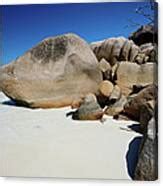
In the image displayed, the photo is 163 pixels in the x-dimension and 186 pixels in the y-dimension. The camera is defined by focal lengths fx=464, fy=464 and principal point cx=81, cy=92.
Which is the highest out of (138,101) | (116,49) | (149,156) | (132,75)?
(116,49)

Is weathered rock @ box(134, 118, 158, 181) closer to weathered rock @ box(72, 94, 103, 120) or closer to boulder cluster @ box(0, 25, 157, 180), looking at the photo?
boulder cluster @ box(0, 25, 157, 180)

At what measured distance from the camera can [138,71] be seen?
1975 millimetres

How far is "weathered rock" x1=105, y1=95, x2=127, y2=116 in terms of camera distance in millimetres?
1979

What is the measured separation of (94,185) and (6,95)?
55 centimetres

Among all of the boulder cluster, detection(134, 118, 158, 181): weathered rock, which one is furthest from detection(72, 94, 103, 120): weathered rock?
detection(134, 118, 158, 181): weathered rock

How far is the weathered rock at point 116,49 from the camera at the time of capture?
1981mm

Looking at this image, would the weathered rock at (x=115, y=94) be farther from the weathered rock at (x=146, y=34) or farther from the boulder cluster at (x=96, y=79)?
the weathered rock at (x=146, y=34)

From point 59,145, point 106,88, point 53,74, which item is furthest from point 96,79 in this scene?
point 59,145

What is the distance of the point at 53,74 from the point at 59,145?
0.31 meters

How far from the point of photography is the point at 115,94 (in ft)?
6.53

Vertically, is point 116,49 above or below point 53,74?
above

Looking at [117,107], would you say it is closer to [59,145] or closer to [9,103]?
[59,145]

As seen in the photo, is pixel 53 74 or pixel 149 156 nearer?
pixel 149 156

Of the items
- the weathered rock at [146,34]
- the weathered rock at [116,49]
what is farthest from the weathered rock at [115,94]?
the weathered rock at [146,34]
